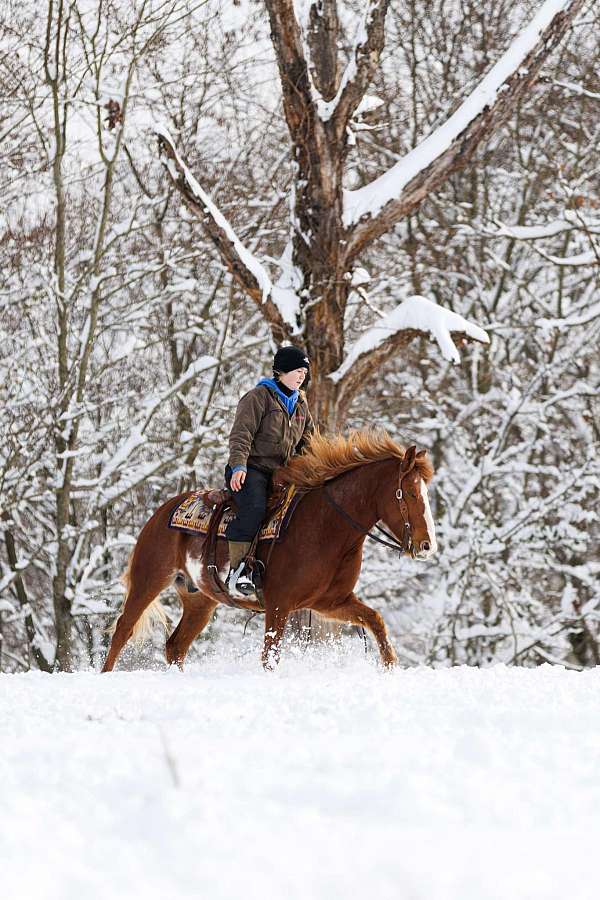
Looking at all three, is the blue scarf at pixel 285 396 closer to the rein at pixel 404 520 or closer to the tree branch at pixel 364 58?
the rein at pixel 404 520

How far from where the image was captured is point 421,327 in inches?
364

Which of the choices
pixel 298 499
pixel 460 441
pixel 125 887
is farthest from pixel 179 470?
pixel 125 887

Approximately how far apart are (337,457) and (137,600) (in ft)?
7.10

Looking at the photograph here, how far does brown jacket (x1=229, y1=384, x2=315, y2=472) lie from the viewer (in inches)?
256

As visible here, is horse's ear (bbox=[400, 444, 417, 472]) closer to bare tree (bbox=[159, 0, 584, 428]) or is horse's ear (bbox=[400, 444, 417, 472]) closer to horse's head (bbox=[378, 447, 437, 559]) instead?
horse's head (bbox=[378, 447, 437, 559])

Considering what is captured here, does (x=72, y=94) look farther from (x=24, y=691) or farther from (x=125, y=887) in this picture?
(x=125, y=887)

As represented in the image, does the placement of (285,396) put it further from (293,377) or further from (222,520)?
(222,520)

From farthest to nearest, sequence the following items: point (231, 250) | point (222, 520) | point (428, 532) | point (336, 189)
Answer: point (336, 189) < point (231, 250) < point (222, 520) < point (428, 532)

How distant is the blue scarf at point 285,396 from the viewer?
22.2 ft

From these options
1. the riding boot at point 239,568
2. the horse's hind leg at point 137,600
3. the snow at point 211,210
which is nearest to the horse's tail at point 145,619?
the horse's hind leg at point 137,600

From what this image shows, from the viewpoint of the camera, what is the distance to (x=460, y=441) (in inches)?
651

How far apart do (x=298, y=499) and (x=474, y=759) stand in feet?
11.3

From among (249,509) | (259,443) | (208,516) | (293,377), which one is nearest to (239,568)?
(249,509)

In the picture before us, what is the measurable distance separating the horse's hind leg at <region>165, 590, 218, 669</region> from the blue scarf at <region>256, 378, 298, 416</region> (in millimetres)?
1810
